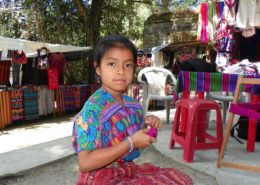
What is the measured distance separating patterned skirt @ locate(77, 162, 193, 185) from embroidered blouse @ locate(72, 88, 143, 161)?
Result: 100 mm

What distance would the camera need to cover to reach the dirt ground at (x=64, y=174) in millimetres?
3109

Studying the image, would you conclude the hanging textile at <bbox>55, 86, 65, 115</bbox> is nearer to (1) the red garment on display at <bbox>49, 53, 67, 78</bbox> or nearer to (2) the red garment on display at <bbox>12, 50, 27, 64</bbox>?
(1) the red garment on display at <bbox>49, 53, 67, 78</bbox>

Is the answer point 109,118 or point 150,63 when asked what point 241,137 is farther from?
point 150,63

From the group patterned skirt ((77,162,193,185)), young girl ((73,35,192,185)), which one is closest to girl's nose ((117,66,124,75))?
young girl ((73,35,192,185))

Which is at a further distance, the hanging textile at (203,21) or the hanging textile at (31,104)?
the hanging textile at (31,104)

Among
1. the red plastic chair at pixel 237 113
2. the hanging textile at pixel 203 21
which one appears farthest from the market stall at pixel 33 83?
the red plastic chair at pixel 237 113

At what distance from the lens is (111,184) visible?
52.1 inches

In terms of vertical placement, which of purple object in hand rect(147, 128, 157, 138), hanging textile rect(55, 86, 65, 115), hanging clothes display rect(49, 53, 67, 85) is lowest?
hanging textile rect(55, 86, 65, 115)

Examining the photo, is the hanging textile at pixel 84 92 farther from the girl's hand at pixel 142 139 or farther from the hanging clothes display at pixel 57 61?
the girl's hand at pixel 142 139

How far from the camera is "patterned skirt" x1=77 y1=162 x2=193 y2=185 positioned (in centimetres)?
132

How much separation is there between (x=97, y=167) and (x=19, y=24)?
11.6 meters

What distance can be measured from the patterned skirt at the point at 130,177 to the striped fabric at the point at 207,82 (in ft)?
8.43

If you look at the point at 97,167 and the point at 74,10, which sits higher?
the point at 74,10

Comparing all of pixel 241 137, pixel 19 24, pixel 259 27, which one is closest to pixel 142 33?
pixel 19 24
